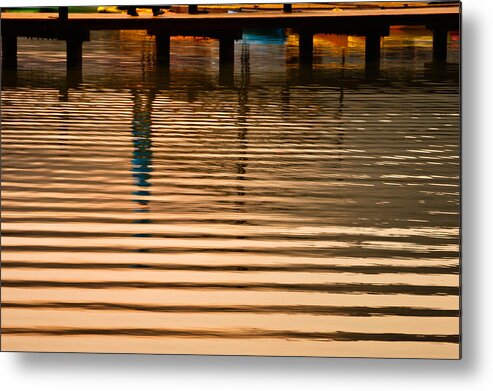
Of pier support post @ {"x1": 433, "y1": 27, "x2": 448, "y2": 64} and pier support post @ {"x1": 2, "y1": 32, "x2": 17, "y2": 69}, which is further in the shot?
pier support post @ {"x1": 2, "y1": 32, "x2": 17, "y2": 69}

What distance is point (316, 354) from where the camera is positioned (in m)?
3.76

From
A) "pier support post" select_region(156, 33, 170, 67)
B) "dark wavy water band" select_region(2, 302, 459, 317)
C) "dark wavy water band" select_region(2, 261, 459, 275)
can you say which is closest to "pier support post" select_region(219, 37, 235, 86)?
"pier support post" select_region(156, 33, 170, 67)

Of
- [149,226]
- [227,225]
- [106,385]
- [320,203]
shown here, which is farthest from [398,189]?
[106,385]

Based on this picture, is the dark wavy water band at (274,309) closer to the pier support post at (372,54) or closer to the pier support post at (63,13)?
the pier support post at (372,54)

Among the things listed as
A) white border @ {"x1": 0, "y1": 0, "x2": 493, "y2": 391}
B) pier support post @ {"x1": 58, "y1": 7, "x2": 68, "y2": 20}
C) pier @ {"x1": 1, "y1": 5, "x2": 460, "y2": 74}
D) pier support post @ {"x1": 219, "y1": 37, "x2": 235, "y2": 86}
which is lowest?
white border @ {"x1": 0, "y1": 0, "x2": 493, "y2": 391}

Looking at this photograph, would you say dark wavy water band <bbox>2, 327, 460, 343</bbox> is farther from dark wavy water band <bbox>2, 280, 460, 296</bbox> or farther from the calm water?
dark wavy water band <bbox>2, 280, 460, 296</bbox>

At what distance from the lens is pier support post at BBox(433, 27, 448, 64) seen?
405cm

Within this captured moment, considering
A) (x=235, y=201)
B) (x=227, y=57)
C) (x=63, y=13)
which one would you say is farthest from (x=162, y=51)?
(x=235, y=201)

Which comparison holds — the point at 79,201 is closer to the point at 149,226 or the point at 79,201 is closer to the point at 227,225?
the point at 149,226

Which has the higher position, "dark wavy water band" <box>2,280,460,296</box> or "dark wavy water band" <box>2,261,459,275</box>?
"dark wavy water band" <box>2,261,459,275</box>

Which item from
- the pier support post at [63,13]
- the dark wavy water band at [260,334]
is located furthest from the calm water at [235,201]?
the pier support post at [63,13]

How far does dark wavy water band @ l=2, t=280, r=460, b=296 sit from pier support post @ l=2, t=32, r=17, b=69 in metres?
0.80

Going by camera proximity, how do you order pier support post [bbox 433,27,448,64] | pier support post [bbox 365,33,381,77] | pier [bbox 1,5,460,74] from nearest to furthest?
pier support post [bbox 433,27,448,64]
pier [bbox 1,5,460,74]
pier support post [bbox 365,33,381,77]

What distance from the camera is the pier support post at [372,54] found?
14.1 ft
